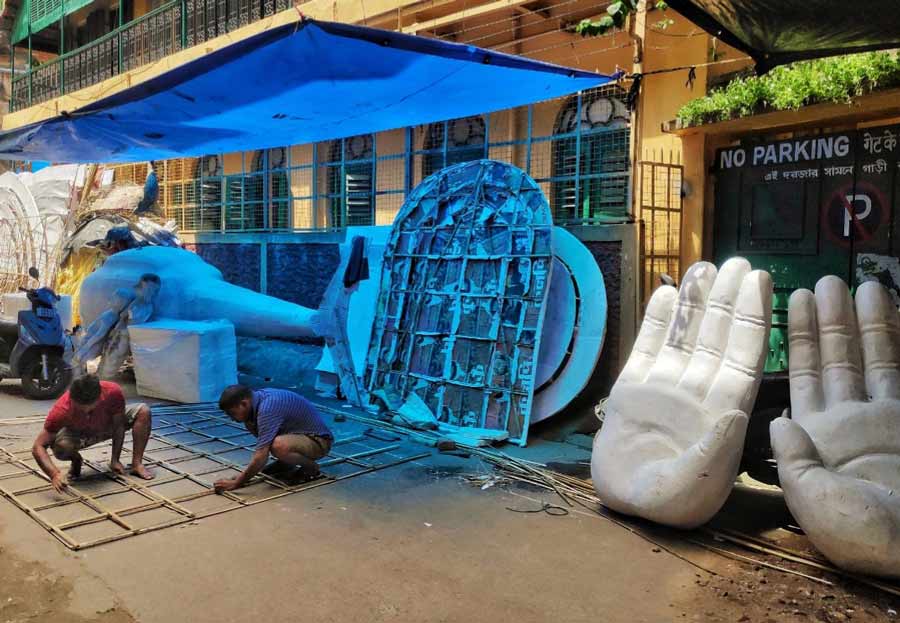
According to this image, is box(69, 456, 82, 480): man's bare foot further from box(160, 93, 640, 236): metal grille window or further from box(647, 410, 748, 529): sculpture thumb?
box(160, 93, 640, 236): metal grille window

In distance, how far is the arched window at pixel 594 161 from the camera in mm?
6648

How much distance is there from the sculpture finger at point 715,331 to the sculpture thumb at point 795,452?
0.66 m

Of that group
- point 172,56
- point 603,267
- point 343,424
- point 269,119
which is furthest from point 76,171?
point 603,267

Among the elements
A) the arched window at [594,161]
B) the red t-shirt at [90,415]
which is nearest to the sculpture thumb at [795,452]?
the arched window at [594,161]

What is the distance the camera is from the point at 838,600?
125 inches

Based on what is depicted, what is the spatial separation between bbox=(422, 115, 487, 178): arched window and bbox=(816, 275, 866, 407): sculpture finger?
15.0ft

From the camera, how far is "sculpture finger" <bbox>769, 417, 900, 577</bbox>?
3143 millimetres

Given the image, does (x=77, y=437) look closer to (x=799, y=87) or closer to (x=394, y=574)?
(x=394, y=574)

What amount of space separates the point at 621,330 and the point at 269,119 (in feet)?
11.4

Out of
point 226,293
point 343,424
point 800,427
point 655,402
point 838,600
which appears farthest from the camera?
point 226,293

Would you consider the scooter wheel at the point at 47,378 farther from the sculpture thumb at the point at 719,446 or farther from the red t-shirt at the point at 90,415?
the sculpture thumb at the point at 719,446

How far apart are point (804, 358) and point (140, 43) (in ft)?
44.6

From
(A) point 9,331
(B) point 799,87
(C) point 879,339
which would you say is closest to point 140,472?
(A) point 9,331

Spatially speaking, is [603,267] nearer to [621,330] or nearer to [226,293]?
[621,330]
